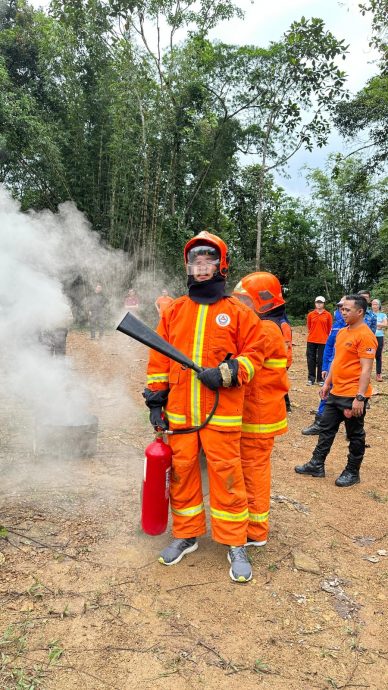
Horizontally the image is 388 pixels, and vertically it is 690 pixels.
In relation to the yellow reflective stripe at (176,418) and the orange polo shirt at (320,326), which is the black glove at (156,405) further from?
the orange polo shirt at (320,326)

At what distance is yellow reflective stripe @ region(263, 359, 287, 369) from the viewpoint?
324 centimetres

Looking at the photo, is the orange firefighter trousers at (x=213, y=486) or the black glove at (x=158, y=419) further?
the black glove at (x=158, y=419)

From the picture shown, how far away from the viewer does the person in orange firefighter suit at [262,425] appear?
3.18 meters

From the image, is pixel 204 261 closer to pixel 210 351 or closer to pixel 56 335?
pixel 210 351

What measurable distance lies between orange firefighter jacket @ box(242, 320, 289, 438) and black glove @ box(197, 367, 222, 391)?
0.48 m

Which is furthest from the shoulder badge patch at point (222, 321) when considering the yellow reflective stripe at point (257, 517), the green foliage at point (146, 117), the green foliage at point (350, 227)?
the green foliage at point (350, 227)

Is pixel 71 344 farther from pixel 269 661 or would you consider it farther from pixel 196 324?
pixel 269 661

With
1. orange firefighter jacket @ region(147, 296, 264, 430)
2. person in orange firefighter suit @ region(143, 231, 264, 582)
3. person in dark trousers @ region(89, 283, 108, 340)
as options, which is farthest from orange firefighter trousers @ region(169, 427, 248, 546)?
person in dark trousers @ region(89, 283, 108, 340)

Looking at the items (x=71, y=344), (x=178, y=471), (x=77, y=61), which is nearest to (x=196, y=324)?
(x=178, y=471)

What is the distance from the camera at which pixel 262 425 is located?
3.17 m

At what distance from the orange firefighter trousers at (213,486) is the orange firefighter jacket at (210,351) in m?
0.10

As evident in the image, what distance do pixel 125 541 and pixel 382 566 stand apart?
173cm

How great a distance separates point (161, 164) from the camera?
54.4 ft

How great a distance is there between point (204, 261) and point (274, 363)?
837 mm
